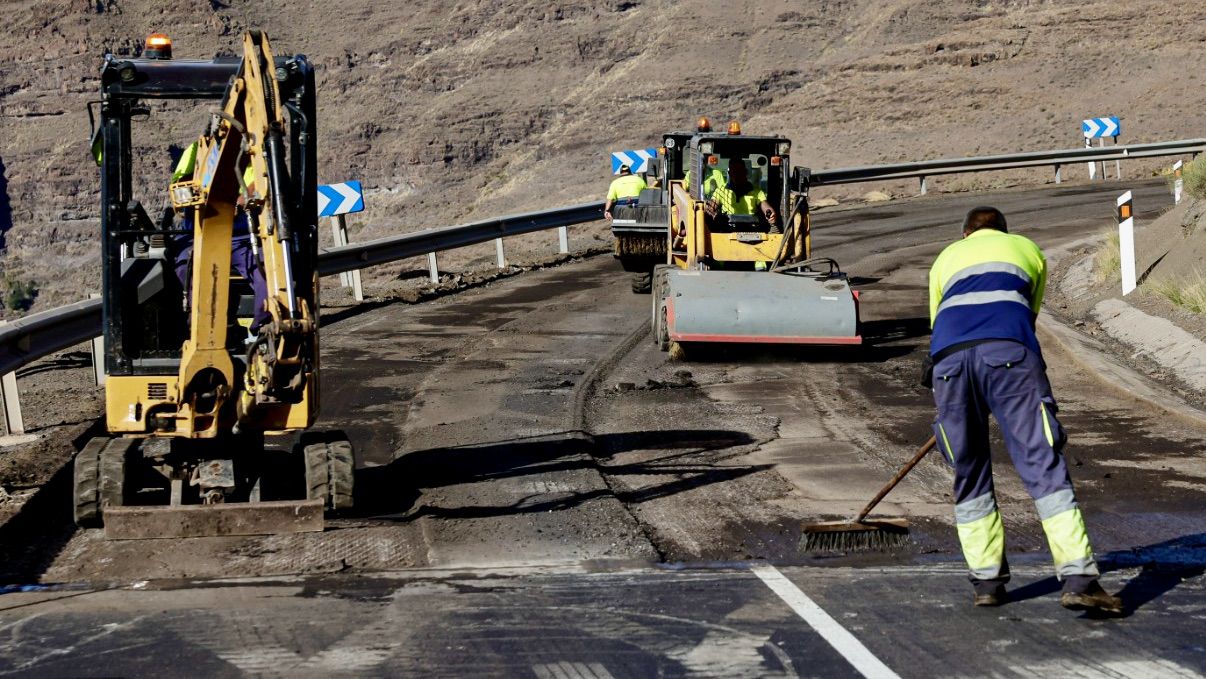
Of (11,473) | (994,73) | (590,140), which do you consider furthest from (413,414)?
(590,140)

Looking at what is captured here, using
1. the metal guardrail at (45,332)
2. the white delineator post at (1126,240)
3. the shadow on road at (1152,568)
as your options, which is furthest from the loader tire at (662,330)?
the shadow on road at (1152,568)

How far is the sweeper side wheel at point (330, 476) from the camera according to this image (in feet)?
28.7

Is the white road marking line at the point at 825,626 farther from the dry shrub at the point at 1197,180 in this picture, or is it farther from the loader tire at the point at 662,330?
the dry shrub at the point at 1197,180

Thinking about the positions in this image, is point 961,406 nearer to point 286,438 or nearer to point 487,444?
point 487,444

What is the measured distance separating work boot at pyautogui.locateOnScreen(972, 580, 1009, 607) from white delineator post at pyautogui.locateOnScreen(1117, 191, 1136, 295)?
32.1ft

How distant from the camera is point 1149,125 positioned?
47.7 metres

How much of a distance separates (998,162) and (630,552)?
27.7m

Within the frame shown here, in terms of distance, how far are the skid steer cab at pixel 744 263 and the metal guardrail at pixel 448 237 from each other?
3.87 meters

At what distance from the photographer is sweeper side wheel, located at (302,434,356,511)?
344 inches

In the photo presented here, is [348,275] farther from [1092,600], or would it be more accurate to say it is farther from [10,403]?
[1092,600]

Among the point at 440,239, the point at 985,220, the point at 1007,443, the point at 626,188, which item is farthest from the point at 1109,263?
the point at 1007,443

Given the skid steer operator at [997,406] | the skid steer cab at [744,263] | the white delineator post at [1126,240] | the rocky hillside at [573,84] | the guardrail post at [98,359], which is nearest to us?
the skid steer operator at [997,406]

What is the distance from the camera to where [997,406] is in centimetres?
691

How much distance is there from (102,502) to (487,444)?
3.01m
